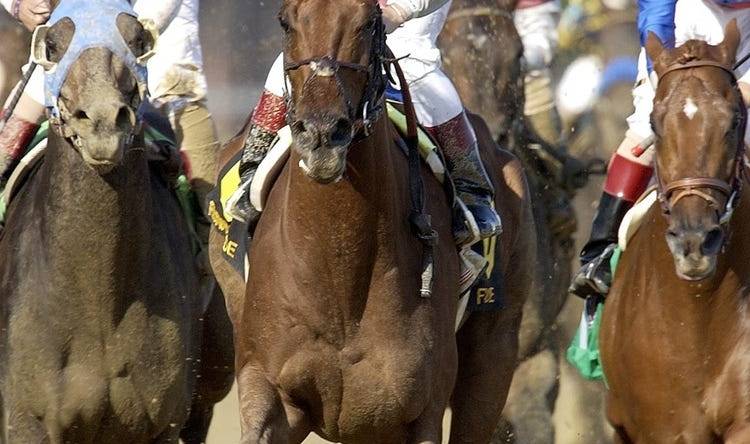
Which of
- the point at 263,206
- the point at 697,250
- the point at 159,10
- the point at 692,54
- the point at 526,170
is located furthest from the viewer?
the point at 526,170

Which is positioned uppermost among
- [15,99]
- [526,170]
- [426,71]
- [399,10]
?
[399,10]

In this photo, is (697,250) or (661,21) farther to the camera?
(661,21)

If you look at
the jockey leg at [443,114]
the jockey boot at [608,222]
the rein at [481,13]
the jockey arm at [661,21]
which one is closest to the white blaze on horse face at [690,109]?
the jockey arm at [661,21]

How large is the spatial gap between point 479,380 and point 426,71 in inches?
52.3

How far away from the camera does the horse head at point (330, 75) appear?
6254 mm

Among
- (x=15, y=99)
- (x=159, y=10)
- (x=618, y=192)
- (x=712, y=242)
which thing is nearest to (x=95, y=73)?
(x=15, y=99)

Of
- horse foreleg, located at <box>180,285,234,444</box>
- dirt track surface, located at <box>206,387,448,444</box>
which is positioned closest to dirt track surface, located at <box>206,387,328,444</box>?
dirt track surface, located at <box>206,387,448,444</box>

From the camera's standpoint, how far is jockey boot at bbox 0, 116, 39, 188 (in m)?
8.05

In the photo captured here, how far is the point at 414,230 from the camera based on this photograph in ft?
23.2

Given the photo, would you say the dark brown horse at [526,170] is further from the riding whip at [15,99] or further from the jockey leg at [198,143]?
the riding whip at [15,99]

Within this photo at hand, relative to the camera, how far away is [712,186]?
6848mm

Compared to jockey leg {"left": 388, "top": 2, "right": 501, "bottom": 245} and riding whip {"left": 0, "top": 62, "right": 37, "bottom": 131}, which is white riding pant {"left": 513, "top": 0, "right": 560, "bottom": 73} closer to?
jockey leg {"left": 388, "top": 2, "right": 501, "bottom": 245}

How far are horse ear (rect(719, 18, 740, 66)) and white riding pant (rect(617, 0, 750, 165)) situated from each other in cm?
79

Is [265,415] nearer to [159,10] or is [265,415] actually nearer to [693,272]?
[693,272]
